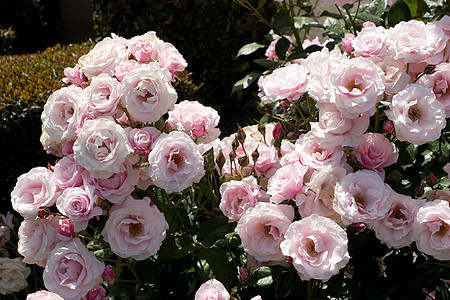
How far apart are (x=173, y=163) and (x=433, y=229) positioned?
65 cm

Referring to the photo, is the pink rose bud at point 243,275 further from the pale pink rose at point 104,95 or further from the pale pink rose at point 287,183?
the pale pink rose at point 104,95

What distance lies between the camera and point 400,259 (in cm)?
163

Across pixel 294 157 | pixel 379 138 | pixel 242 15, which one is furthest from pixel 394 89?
pixel 242 15

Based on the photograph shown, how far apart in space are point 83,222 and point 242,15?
115 inches

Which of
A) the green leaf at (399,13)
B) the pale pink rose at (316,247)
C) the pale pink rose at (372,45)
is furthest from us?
the green leaf at (399,13)

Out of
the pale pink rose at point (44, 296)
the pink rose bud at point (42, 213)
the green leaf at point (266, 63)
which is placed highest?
the pink rose bud at point (42, 213)

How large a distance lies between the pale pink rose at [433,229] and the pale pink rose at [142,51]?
34.6 inches

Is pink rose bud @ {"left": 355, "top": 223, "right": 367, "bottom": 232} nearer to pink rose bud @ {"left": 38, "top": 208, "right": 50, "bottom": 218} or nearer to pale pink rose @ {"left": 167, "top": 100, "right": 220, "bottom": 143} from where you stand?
pale pink rose @ {"left": 167, "top": 100, "right": 220, "bottom": 143}

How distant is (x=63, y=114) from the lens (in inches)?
61.9

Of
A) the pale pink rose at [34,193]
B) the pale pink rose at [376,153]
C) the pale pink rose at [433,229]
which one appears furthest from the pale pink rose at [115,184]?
the pale pink rose at [433,229]

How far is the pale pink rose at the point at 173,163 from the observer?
1.43m

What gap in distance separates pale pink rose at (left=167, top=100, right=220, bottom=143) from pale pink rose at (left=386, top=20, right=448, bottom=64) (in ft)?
1.90

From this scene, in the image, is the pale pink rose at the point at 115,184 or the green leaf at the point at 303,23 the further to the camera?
the green leaf at the point at 303,23

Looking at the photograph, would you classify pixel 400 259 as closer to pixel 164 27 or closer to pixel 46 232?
pixel 46 232
